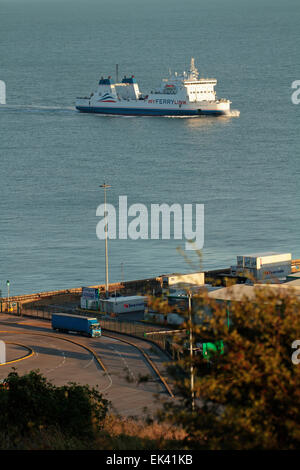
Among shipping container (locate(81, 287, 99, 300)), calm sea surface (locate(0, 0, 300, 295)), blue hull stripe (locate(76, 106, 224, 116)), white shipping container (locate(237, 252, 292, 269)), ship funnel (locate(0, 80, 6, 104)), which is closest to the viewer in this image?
shipping container (locate(81, 287, 99, 300))

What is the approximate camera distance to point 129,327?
161 ft

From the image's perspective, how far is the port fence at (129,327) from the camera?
44456 mm

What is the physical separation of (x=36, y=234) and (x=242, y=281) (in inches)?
979

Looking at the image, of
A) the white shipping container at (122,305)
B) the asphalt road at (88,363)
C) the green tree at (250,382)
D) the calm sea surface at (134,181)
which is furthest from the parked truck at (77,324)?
the green tree at (250,382)

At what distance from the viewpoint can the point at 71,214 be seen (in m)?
85.9

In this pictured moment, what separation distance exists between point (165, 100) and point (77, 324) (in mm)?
121247

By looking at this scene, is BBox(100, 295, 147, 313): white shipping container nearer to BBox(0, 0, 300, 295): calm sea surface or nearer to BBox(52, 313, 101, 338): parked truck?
BBox(52, 313, 101, 338): parked truck

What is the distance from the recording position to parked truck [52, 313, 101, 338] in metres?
47.1

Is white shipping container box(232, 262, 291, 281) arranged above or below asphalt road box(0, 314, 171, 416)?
above

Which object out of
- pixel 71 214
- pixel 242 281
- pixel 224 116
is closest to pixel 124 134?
pixel 224 116

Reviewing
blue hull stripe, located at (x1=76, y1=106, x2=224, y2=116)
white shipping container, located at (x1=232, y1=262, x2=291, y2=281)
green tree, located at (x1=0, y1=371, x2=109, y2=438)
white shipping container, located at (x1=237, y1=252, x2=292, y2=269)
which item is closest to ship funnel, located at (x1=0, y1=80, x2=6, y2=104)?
blue hull stripe, located at (x1=76, y1=106, x2=224, y2=116)

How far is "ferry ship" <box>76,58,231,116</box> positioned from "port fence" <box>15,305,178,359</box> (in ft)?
370

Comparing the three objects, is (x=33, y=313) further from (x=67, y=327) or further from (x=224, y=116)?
(x=224, y=116)

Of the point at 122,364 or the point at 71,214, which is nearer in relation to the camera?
the point at 122,364
